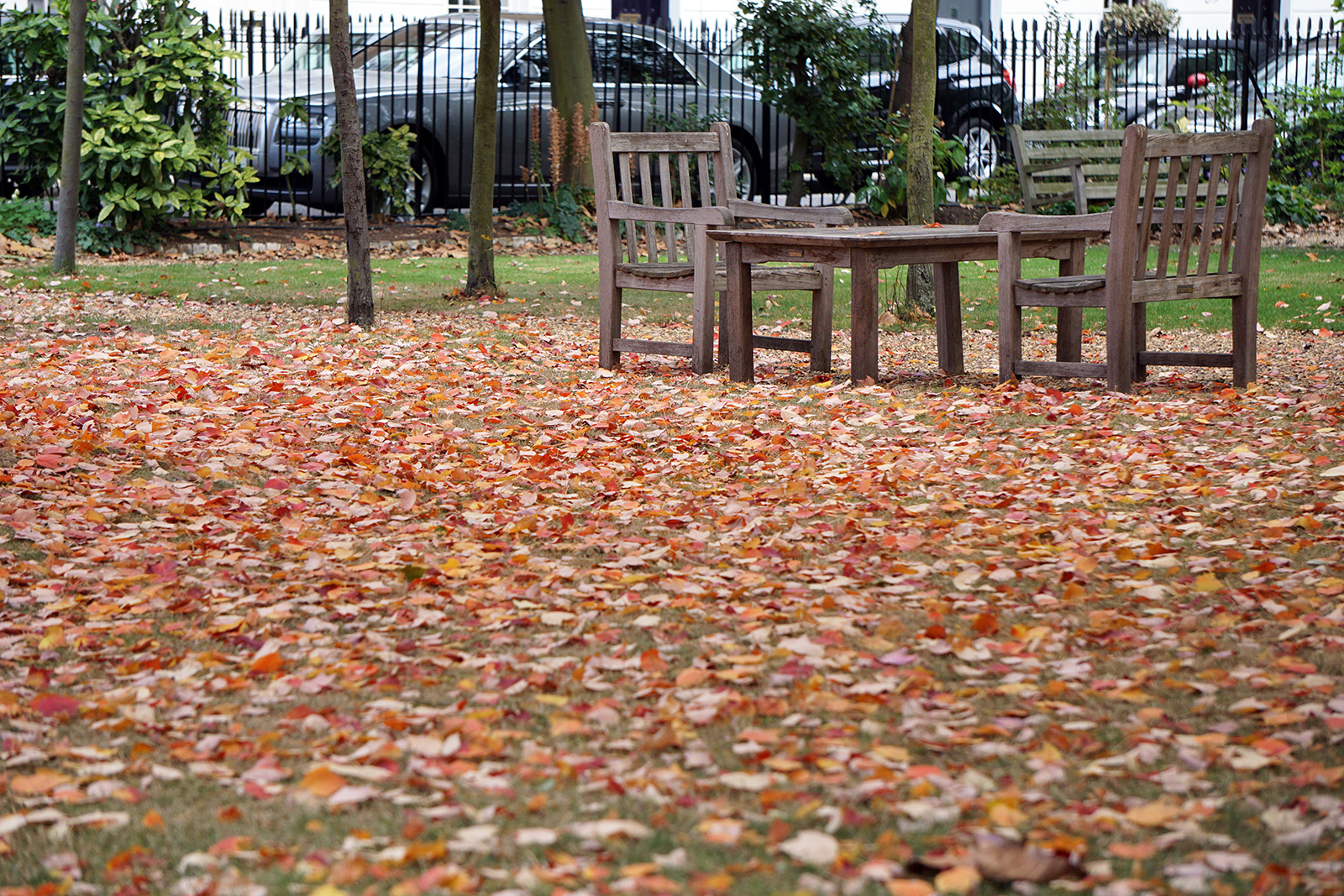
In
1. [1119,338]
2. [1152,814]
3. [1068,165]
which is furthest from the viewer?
[1068,165]

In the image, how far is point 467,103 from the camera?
44.3 feet

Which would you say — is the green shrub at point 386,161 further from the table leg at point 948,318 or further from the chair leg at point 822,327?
the table leg at point 948,318

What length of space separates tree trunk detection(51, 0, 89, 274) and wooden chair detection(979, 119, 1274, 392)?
6.82 meters

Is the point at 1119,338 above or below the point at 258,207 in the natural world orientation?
below

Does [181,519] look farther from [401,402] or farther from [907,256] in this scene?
[907,256]

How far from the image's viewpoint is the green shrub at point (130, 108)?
11.9 meters

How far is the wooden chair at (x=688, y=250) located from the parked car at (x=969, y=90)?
26.7 feet

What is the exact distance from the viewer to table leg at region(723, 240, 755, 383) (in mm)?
6645

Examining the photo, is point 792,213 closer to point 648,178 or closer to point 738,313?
point 738,313

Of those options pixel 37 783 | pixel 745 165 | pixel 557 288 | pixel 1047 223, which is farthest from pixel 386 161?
pixel 37 783

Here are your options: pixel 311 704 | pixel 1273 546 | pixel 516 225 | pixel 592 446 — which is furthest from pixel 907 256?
pixel 516 225

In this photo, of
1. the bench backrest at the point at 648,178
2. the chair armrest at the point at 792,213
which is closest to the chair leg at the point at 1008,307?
the chair armrest at the point at 792,213

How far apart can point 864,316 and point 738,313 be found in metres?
0.62

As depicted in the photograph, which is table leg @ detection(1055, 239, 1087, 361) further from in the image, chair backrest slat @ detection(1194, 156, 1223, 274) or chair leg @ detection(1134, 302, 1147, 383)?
chair backrest slat @ detection(1194, 156, 1223, 274)
